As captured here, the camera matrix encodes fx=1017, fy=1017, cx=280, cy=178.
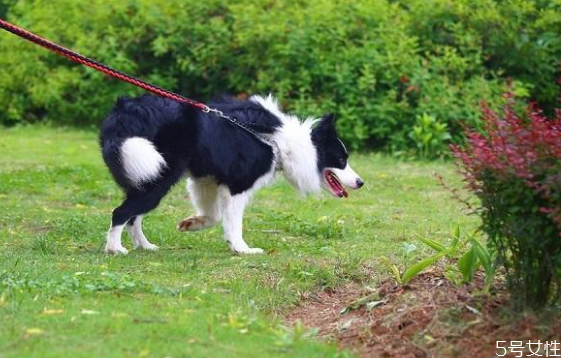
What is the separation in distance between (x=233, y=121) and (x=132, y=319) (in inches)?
117

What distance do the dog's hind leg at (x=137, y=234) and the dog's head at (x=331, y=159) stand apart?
1.62 m

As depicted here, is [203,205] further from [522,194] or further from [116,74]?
[522,194]

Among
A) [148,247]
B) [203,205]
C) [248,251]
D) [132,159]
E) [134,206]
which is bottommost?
[148,247]

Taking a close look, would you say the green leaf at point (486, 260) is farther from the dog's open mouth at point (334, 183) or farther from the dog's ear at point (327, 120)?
the dog's open mouth at point (334, 183)

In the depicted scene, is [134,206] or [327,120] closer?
[134,206]

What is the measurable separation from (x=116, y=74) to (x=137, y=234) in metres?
1.49

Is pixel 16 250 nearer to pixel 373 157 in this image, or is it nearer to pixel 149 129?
pixel 149 129

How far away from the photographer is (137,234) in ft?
26.5

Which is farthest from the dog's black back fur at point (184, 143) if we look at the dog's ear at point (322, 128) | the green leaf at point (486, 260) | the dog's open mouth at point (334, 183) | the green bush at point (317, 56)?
the green bush at point (317, 56)

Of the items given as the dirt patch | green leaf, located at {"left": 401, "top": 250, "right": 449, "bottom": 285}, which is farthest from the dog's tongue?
green leaf, located at {"left": 401, "top": 250, "right": 449, "bottom": 285}

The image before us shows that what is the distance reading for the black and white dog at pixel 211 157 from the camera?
7355 mm

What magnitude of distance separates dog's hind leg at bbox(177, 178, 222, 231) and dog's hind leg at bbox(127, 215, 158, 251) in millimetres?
553

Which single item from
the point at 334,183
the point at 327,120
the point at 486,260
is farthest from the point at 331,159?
the point at 486,260

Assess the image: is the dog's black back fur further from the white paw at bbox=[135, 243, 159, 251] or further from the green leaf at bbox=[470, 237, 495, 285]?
the green leaf at bbox=[470, 237, 495, 285]
